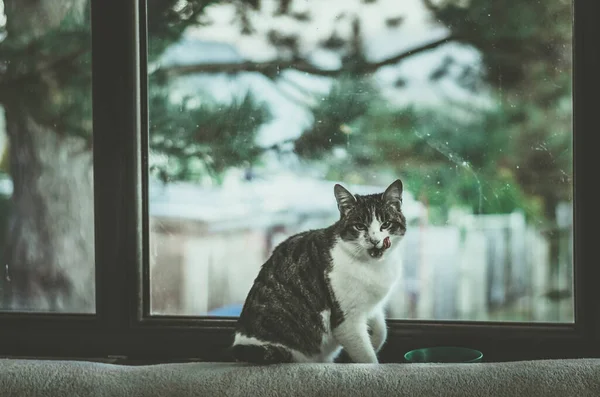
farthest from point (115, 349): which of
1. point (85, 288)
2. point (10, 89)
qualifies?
point (10, 89)

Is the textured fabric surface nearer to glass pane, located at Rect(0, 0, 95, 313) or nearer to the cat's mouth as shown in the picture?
the cat's mouth

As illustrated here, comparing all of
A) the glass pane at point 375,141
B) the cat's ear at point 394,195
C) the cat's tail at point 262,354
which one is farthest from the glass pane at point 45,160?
the cat's ear at point 394,195

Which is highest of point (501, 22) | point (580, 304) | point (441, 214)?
point (501, 22)

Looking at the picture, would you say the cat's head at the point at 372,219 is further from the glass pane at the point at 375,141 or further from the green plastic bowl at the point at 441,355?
the green plastic bowl at the point at 441,355

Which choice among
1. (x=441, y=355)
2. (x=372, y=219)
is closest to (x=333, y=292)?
(x=372, y=219)

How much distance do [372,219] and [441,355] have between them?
1.18 feet

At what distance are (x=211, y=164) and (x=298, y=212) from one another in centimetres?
26

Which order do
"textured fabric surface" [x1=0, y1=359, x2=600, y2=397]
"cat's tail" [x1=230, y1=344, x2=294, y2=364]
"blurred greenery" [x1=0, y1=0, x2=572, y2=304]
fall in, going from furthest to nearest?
"blurred greenery" [x1=0, y1=0, x2=572, y2=304] → "cat's tail" [x1=230, y1=344, x2=294, y2=364] → "textured fabric surface" [x1=0, y1=359, x2=600, y2=397]

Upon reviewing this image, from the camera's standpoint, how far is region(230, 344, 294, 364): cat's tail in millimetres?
1339

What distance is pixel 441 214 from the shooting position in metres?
1.54

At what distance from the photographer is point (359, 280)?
1.38 m

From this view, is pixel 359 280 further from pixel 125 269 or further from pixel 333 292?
pixel 125 269

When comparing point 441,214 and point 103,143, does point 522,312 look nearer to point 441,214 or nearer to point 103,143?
point 441,214

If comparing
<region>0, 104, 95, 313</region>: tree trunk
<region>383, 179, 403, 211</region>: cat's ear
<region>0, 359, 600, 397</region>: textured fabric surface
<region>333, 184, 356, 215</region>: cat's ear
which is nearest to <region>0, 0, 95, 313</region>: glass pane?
<region>0, 104, 95, 313</region>: tree trunk
